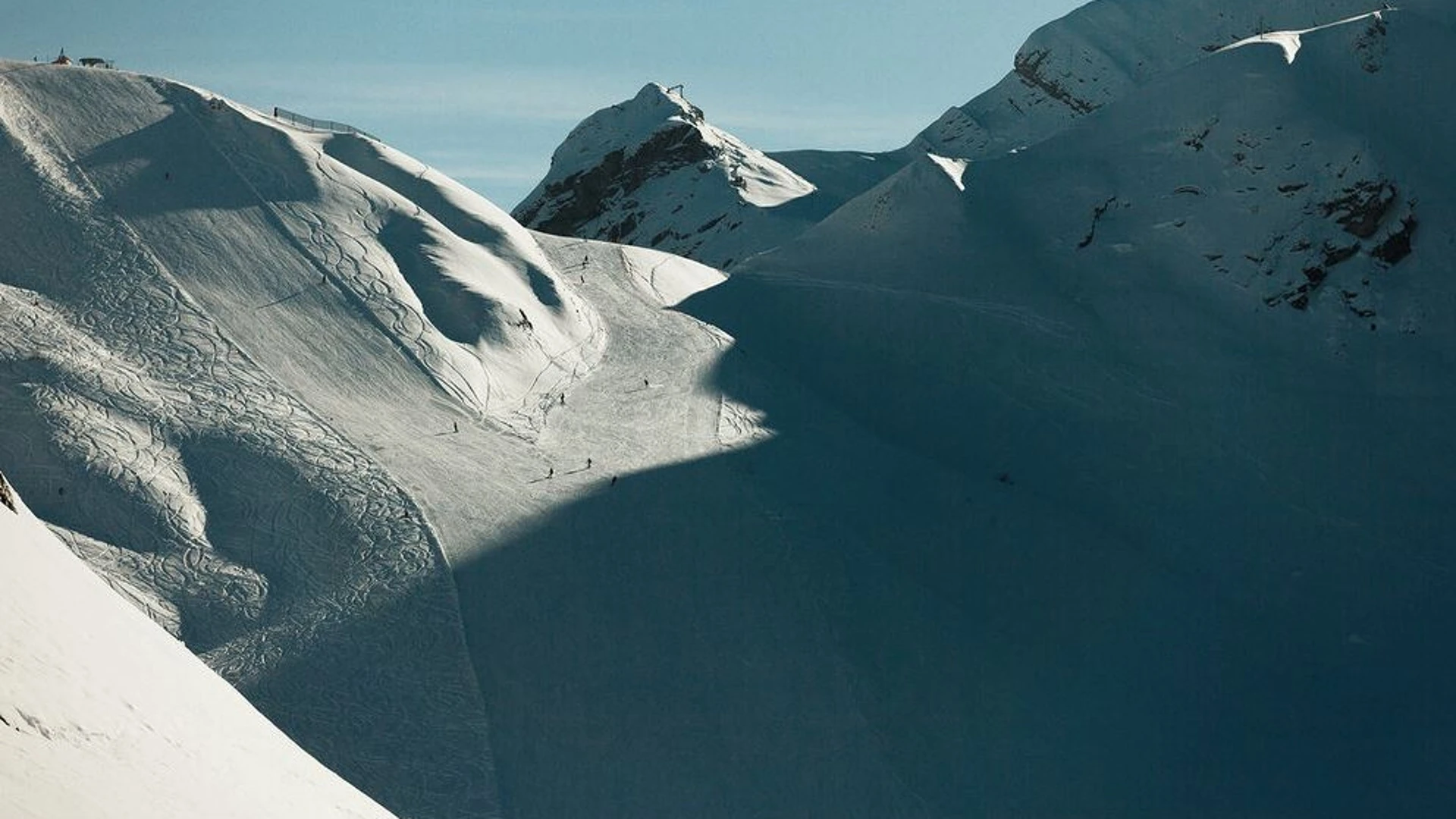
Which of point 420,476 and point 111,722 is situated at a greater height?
point 111,722

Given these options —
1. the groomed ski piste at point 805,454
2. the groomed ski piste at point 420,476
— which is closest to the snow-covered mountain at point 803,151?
the groomed ski piste at point 805,454

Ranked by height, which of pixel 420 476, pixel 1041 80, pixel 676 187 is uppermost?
pixel 1041 80

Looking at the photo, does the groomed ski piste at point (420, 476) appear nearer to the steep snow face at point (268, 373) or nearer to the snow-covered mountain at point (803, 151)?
the steep snow face at point (268, 373)

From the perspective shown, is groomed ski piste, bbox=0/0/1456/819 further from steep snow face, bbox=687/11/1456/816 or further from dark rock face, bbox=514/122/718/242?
dark rock face, bbox=514/122/718/242

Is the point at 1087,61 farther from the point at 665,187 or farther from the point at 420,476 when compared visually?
the point at 420,476

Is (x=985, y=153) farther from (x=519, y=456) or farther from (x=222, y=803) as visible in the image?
(x=222, y=803)

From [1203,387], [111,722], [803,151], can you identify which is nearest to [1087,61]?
[803,151]

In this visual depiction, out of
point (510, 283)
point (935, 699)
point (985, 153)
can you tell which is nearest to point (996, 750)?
point (935, 699)
